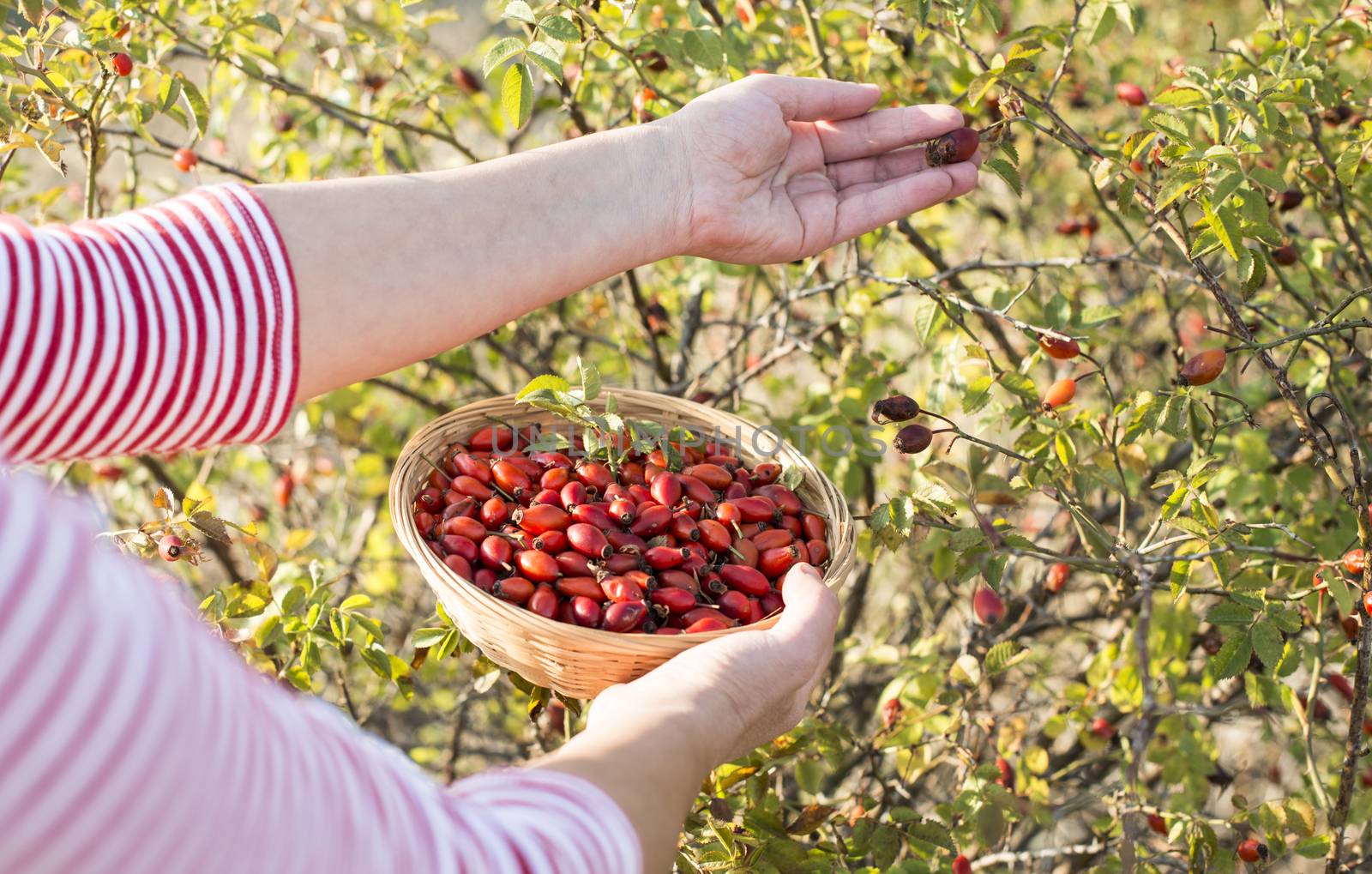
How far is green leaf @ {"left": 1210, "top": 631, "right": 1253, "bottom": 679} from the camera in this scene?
153cm

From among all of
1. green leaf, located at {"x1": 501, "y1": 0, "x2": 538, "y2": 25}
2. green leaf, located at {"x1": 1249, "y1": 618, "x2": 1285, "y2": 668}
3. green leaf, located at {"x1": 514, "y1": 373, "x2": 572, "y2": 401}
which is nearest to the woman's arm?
green leaf, located at {"x1": 514, "y1": 373, "x2": 572, "y2": 401}

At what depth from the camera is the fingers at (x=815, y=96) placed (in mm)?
1714

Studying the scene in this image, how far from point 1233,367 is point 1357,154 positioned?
65cm

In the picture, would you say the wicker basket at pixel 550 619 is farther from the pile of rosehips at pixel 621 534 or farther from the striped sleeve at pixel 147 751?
the striped sleeve at pixel 147 751

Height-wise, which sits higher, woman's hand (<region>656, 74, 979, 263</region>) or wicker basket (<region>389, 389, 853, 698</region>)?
woman's hand (<region>656, 74, 979, 263</region>)

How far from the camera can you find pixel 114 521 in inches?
112

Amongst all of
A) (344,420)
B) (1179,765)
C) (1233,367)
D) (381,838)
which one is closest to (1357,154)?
(1233,367)

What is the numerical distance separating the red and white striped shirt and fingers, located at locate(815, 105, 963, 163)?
3.34 ft

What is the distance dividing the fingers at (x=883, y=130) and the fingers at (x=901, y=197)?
7 cm

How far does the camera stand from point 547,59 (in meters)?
1.57

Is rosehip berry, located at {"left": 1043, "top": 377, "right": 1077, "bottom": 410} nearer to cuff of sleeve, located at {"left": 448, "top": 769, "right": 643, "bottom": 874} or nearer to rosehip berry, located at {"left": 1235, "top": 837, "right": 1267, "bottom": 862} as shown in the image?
rosehip berry, located at {"left": 1235, "top": 837, "right": 1267, "bottom": 862}

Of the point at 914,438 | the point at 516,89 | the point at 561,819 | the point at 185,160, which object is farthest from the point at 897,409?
the point at 185,160

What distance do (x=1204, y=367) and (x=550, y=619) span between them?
3.24ft

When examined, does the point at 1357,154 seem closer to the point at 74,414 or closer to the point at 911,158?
the point at 911,158
